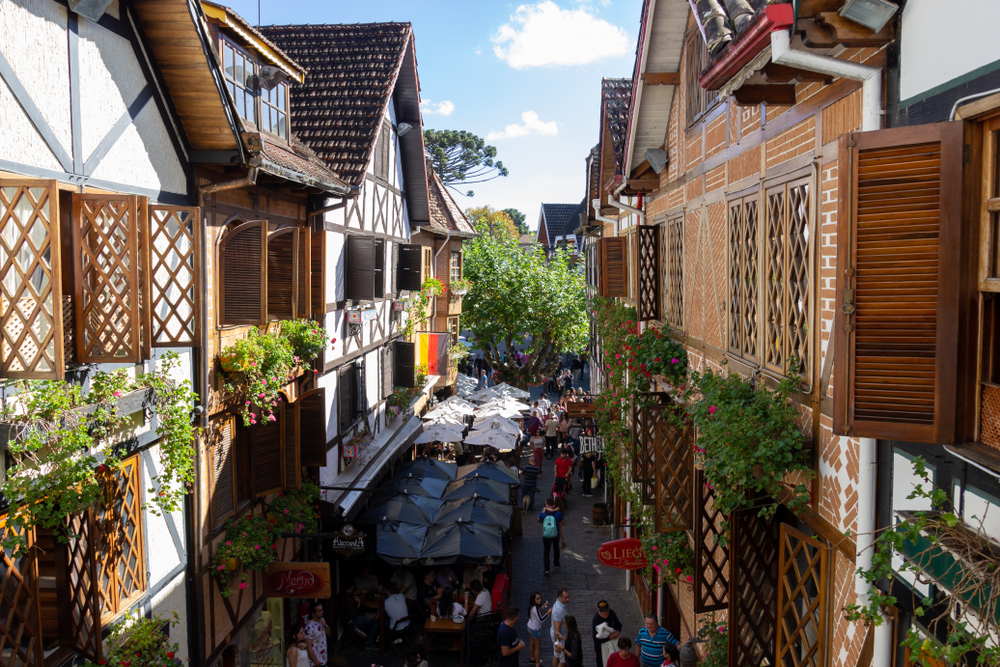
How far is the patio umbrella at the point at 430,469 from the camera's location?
17.5 m

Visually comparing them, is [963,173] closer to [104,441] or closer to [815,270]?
[815,270]

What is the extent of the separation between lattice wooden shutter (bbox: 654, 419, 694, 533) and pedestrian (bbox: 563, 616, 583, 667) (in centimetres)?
321

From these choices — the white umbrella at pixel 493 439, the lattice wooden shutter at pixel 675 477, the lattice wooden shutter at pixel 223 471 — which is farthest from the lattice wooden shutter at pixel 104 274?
the white umbrella at pixel 493 439

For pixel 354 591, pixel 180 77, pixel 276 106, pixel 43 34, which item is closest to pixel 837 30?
pixel 43 34

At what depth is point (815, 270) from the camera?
546cm

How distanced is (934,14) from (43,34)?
21.4ft

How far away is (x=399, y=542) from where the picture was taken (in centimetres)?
1399

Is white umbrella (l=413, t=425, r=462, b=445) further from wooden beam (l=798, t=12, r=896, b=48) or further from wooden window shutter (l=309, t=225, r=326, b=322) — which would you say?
wooden beam (l=798, t=12, r=896, b=48)

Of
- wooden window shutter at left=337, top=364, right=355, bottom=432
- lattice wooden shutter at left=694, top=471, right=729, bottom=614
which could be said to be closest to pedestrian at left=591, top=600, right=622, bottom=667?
lattice wooden shutter at left=694, top=471, right=729, bottom=614

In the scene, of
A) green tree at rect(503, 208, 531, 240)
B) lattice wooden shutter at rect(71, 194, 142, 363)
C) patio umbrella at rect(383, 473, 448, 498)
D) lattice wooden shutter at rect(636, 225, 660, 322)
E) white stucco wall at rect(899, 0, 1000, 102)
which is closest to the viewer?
white stucco wall at rect(899, 0, 1000, 102)

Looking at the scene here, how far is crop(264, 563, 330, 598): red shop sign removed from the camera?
34.2ft

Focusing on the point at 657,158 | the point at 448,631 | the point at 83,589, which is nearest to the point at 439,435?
the point at 448,631

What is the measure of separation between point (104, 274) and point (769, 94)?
223 inches

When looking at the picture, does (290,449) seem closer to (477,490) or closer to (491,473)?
(477,490)
